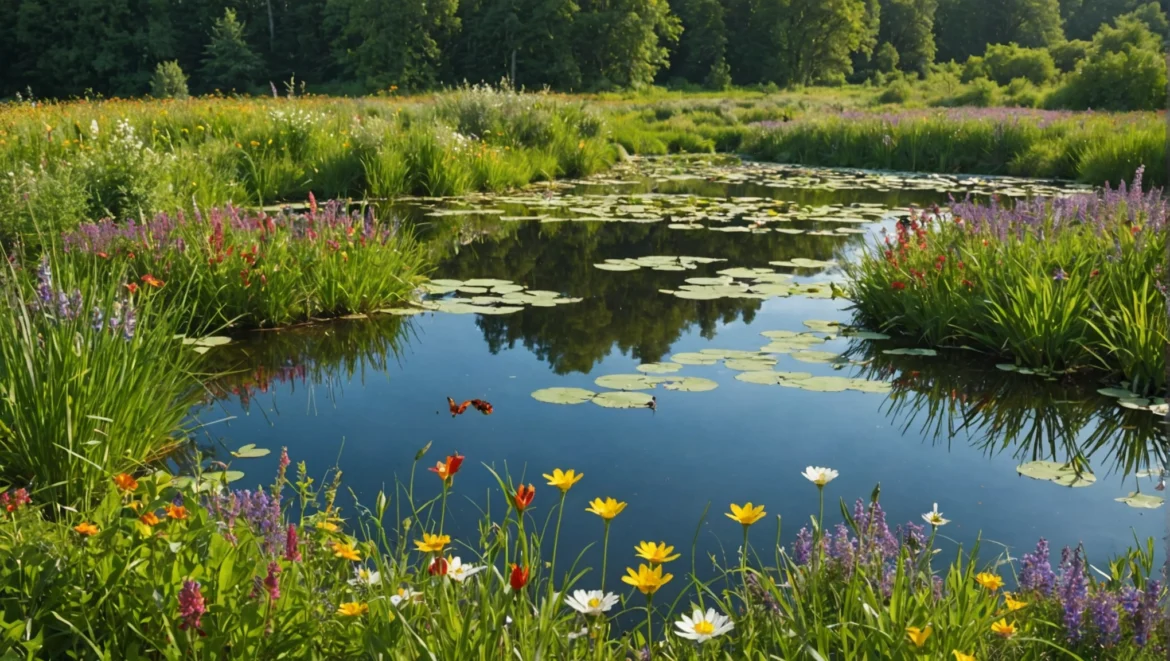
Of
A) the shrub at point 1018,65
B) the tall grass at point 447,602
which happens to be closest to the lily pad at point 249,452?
the tall grass at point 447,602

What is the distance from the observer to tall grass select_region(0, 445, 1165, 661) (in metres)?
1.58

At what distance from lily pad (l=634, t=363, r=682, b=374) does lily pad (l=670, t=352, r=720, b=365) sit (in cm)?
7

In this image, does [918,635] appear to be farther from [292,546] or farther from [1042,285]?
[1042,285]

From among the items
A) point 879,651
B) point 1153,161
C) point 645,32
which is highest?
point 645,32

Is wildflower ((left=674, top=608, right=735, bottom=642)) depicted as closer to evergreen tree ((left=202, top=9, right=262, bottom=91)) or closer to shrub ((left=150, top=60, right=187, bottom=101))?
shrub ((left=150, top=60, right=187, bottom=101))

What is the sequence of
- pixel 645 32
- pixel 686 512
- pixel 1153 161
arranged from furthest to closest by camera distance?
pixel 645 32
pixel 1153 161
pixel 686 512

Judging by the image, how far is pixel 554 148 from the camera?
13.8 m

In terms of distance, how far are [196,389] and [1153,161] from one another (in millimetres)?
11716

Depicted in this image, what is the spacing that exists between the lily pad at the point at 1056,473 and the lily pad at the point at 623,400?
4.67ft

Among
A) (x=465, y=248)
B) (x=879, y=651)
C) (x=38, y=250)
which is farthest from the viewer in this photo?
(x=465, y=248)

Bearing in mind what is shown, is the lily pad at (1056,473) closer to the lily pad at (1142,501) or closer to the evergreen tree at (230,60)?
the lily pad at (1142,501)

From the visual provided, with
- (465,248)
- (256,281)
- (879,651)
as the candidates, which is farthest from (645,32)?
(879,651)

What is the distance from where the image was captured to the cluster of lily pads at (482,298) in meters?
5.50

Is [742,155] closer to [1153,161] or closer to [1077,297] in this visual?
[1153,161]
